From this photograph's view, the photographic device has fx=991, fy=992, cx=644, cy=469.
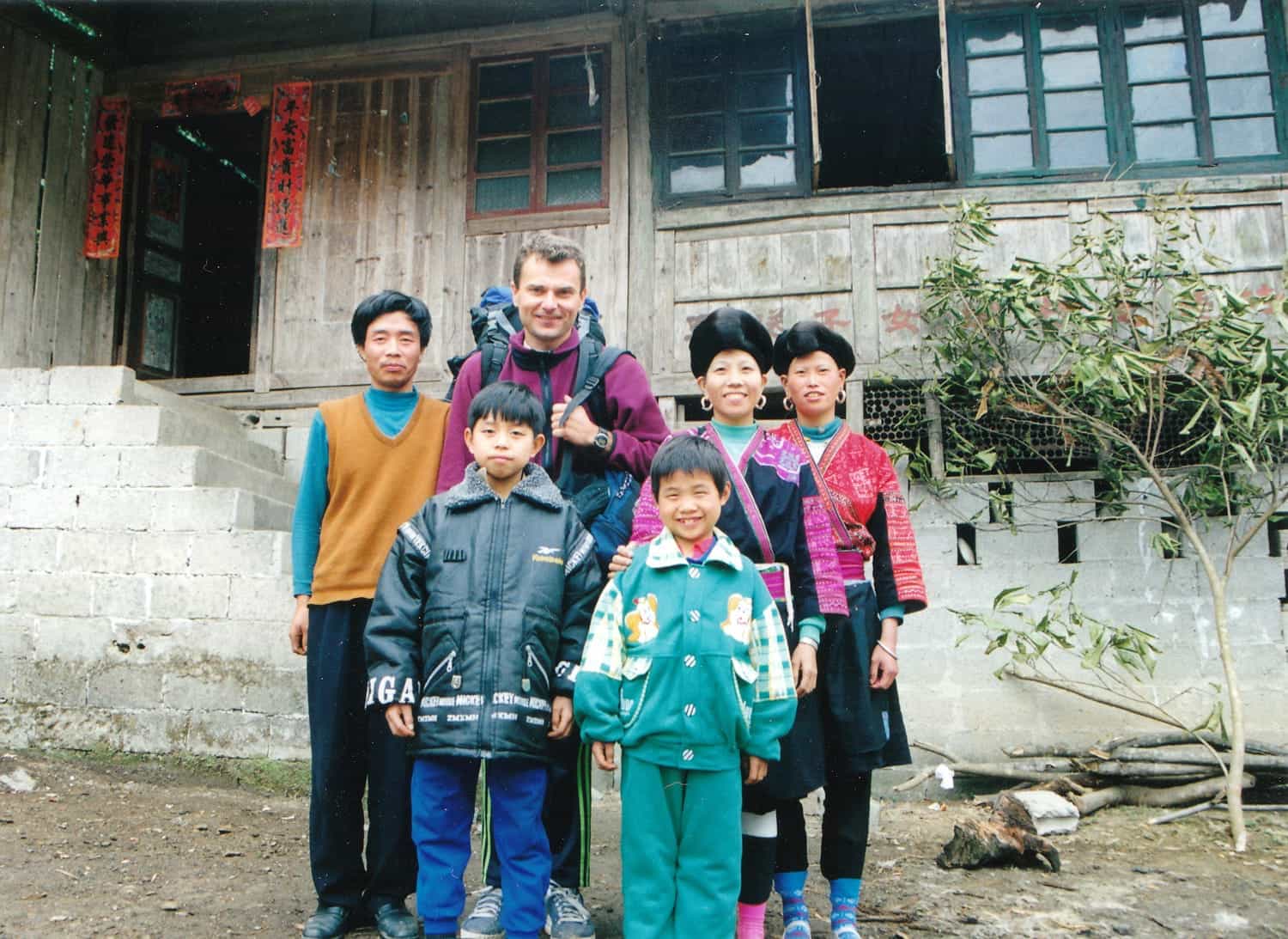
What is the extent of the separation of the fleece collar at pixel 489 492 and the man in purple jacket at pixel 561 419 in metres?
0.17

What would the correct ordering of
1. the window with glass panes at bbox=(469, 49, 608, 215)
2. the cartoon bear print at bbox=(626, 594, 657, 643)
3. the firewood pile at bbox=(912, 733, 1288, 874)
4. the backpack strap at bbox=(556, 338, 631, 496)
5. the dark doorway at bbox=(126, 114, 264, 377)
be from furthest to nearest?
the dark doorway at bbox=(126, 114, 264, 377), the window with glass panes at bbox=(469, 49, 608, 215), the firewood pile at bbox=(912, 733, 1288, 874), the backpack strap at bbox=(556, 338, 631, 496), the cartoon bear print at bbox=(626, 594, 657, 643)

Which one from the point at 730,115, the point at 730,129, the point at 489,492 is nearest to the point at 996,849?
the point at 489,492

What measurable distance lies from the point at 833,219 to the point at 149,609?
4659mm

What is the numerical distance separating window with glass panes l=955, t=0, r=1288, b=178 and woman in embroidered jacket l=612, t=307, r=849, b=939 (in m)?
4.19

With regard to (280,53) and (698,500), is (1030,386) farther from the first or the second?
(280,53)

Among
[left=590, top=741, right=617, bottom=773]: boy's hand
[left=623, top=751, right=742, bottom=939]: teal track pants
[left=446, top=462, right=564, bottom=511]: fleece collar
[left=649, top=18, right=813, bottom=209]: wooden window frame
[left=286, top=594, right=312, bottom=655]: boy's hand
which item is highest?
[left=649, top=18, right=813, bottom=209]: wooden window frame

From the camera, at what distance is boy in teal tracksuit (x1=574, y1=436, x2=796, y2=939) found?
8.23 feet

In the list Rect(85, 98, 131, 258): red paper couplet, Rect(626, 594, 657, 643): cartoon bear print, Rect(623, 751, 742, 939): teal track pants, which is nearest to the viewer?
Rect(623, 751, 742, 939): teal track pants

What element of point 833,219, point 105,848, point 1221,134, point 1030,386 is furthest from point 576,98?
point 105,848

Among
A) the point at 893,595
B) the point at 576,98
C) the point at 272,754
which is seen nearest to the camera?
the point at 893,595

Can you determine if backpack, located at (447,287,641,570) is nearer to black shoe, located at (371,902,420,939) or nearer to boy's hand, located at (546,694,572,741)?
boy's hand, located at (546,694,572,741)

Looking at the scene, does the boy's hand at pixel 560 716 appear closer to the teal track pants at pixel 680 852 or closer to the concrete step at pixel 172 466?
the teal track pants at pixel 680 852

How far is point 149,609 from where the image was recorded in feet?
17.6

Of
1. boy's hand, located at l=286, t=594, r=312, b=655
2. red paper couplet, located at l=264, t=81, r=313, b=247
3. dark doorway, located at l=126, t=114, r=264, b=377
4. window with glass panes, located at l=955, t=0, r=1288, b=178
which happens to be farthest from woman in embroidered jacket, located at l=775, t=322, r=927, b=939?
dark doorway, located at l=126, t=114, r=264, b=377
